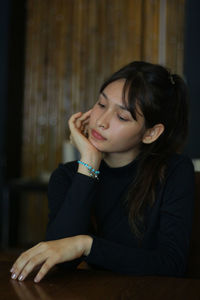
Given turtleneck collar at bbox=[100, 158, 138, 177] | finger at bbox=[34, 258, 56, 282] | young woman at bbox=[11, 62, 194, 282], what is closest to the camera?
finger at bbox=[34, 258, 56, 282]

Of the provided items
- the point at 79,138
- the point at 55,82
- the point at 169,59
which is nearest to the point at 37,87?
the point at 55,82

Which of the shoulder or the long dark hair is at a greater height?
the long dark hair

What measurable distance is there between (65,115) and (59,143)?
0.89 ft

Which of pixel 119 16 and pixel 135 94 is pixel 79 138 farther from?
pixel 119 16

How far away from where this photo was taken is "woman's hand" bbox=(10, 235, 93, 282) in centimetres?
93

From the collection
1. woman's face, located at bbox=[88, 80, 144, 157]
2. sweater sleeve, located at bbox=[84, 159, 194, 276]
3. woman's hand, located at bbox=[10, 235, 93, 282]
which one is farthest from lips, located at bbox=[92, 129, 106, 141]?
woman's hand, located at bbox=[10, 235, 93, 282]

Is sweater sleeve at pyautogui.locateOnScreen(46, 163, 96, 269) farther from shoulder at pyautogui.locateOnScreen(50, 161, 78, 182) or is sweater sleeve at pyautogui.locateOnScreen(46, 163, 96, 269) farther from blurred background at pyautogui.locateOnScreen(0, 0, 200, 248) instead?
blurred background at pyautogui.locateOnScreen(0, 0, 200, 248)

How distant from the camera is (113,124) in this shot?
141cm

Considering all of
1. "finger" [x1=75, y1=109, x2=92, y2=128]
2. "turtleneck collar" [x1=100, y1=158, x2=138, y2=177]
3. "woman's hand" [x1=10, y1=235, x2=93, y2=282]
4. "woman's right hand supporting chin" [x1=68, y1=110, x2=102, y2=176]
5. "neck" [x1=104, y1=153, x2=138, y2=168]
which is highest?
"finger" [x1=75, y1=109, x2=92, y2=128]

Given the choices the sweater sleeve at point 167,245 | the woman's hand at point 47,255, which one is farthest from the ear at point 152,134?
the woman's hand at point 47,255

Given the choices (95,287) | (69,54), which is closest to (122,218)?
(95,287)

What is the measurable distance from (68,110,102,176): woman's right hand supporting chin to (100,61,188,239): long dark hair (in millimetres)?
166

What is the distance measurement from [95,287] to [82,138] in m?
0.73

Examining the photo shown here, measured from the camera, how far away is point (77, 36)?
155 inches
